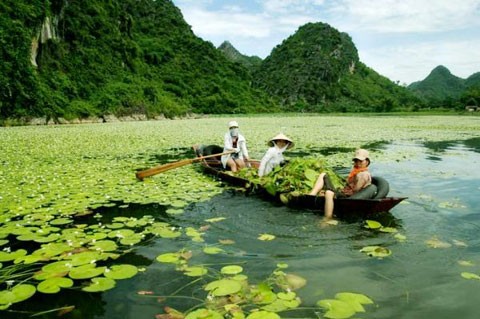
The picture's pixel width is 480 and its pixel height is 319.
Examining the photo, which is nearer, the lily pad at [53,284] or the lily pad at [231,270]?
the lily pad at [53,284]

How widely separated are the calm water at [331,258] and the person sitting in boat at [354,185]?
0.33 m

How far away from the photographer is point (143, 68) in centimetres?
6053

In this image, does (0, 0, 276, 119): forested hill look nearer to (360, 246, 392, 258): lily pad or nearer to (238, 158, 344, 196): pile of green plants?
(238, 158, 344, 196): pile of green plants

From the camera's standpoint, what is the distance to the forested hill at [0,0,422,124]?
33.7m

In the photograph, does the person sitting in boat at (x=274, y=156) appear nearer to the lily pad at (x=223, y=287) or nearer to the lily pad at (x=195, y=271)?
the lily pad at (x=195, y=271)

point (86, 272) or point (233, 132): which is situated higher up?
point (233, 132)

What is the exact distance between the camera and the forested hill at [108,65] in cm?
3303

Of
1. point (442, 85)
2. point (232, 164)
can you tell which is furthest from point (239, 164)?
point (442, 85)

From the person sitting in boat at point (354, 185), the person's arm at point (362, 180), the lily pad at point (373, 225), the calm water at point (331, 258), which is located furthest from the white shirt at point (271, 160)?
the lily pad at point (373, 225)

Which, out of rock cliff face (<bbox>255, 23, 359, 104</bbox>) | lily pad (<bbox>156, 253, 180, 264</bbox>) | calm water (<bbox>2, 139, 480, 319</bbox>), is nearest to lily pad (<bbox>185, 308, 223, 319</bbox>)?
calm water (<bbox>2, 139, 480, 319</bbox>)

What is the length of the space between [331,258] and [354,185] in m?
1.95

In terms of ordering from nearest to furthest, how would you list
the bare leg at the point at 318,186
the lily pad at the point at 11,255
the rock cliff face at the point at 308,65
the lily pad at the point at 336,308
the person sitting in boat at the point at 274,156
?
the lily pad at the point at 336,308 < the lily pad at the point at 11,255 < the bare leg at the point at 318,186 < the person sitting in boat at the point at 274,156 < the rock cliff face at the point at 308,65

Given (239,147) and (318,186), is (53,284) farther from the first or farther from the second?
(239,147)

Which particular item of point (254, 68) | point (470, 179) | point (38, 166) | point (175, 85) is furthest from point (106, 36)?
point (254, 68)
